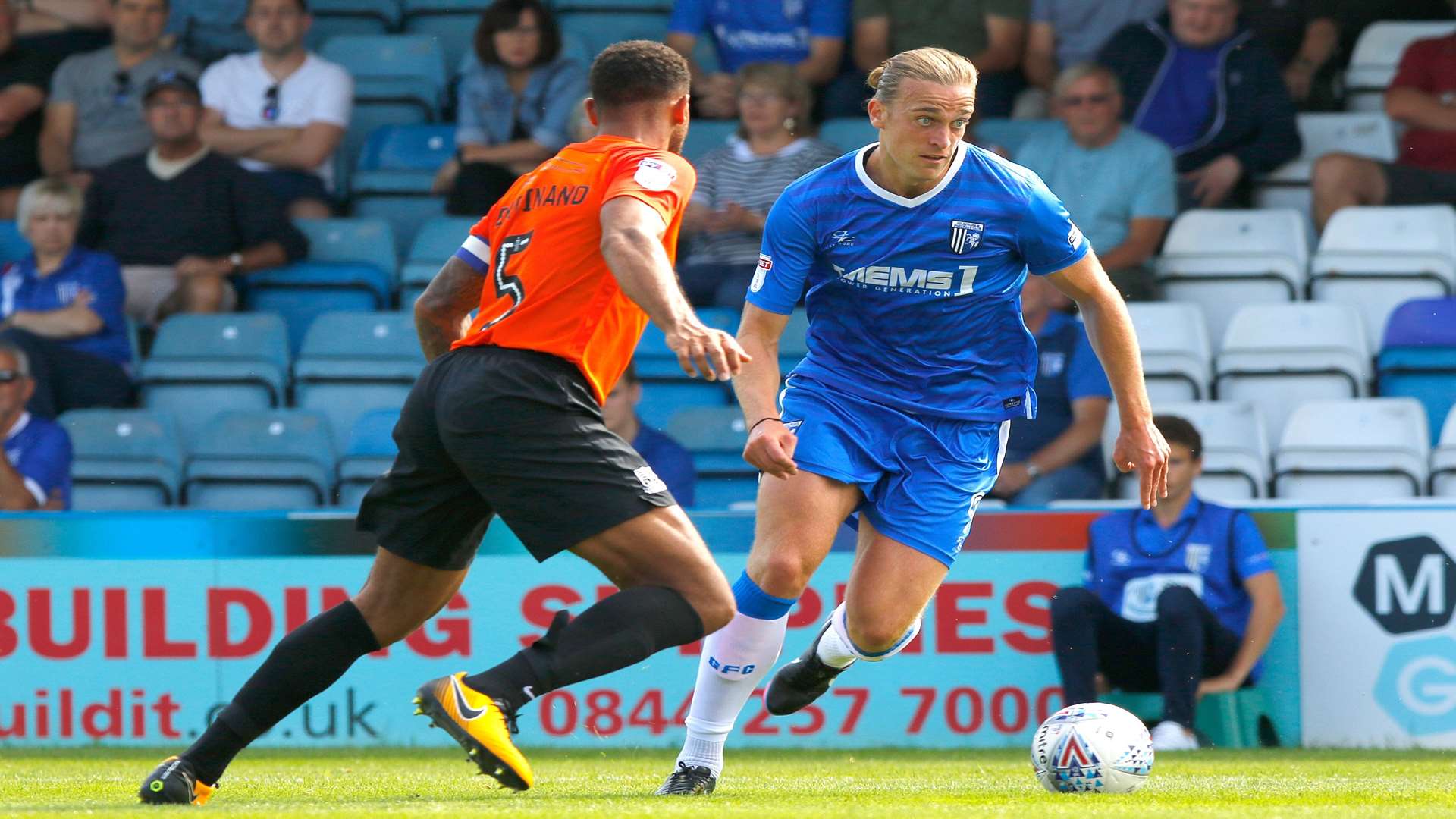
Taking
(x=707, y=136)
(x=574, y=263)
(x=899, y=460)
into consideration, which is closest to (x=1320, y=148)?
(x=707, y=136)

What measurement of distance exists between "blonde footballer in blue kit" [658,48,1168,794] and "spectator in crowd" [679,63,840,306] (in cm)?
429

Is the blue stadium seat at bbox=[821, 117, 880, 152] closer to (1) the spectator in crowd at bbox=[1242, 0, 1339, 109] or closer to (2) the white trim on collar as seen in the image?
(1) the spectator in crowd at bbox=[1242, 0, 1339, 109]

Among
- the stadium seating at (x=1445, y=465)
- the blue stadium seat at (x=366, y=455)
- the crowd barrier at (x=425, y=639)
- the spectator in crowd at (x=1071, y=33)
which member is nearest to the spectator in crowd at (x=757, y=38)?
the spectator in crowd at (x=1071, y=33)

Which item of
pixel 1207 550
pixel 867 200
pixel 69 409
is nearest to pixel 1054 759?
pixel 867 200

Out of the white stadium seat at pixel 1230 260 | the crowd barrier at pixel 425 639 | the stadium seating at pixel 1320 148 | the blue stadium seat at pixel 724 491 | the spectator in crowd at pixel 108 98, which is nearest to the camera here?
the crowd barrier at pixel 425 639

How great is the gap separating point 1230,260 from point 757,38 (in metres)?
3.05

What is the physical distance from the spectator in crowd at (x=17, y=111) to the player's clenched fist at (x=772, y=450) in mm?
7811

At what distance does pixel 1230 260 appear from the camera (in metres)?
10.2

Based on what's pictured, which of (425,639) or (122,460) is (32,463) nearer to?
(122,460)

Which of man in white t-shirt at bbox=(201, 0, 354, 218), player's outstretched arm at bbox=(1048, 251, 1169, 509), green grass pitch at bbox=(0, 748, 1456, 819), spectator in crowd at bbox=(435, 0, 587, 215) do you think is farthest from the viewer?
man in white t-shirt at bbox=(201, 0, 354, 218)

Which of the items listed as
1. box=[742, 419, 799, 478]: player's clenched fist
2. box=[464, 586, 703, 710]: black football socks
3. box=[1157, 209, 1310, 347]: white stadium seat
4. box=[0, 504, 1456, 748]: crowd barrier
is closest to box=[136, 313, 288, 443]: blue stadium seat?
box=[0, 504, 1456, 748]: crowd barrier

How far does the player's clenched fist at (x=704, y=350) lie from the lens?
13.6 ft

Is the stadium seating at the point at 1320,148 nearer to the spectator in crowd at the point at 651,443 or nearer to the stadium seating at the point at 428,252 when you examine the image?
the spectator in crowd at the point at 651,443

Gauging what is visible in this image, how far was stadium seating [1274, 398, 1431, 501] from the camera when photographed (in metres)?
8.99
